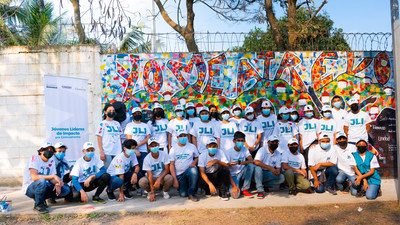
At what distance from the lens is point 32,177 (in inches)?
231

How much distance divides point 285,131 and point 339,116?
1.26 m

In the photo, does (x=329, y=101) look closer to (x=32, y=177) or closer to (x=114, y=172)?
(x=114, y=172)

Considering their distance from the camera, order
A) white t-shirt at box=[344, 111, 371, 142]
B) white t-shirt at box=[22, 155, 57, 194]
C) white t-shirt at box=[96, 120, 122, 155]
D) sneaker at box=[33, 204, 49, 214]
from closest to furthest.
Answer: sneaker at box=[33, 204, 49, 214] < white t-shirt at box=[22, 155, 57, 194] < white t-shirt at box=[96, 120, 122, 155] < white t-shirt at box=[344, 111, 371, 142]

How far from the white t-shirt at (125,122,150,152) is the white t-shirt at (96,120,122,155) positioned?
252 millimetres

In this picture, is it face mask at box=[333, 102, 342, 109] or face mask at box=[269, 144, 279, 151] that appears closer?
face mask at box=[269, 144, 279, 151]

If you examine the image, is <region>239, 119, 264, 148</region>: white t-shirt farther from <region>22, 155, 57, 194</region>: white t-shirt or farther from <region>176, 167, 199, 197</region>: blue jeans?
<region>22, 155, 57, 194</region>: white t-shirt

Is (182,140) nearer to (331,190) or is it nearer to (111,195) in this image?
(111,195)

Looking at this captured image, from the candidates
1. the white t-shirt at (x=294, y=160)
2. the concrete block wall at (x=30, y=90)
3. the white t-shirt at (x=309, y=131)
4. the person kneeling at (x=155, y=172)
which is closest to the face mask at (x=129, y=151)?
the person kneeling at (x=155, y=172)


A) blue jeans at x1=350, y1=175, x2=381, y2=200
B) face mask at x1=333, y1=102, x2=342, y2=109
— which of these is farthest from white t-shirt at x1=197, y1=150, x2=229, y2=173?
face mask at x1=333, y1=102, x2=342, y2=109

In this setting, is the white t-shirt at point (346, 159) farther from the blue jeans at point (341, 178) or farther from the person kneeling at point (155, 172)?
the person kneeling at point (155, 172)

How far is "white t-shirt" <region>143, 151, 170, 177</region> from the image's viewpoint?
649 cm

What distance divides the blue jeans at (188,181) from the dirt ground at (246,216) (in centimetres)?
74

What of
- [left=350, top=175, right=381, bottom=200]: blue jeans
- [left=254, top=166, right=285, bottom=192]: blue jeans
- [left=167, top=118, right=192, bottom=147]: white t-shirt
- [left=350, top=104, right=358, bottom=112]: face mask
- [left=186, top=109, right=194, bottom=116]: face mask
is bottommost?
[left=350, top=175, right=381, bottom=200]: blue jeans

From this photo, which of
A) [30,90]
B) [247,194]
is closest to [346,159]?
[247,194]
